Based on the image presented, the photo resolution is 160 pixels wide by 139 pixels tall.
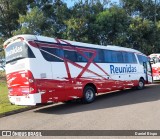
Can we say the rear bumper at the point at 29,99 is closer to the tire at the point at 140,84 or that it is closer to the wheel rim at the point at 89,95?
Answer: the wheel rim at the point at 89,95

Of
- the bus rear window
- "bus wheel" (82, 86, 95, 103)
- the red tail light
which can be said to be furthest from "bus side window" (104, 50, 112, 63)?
the red tail light

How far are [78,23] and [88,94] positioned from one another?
1269 centimetres

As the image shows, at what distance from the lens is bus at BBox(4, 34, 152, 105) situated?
37.1ft

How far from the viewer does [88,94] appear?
13.8m

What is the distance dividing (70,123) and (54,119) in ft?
3.75

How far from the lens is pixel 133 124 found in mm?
8188

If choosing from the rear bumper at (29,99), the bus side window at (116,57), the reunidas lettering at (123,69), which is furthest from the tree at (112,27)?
the rear bumper at (29,99)

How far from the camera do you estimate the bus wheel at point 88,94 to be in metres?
13.5

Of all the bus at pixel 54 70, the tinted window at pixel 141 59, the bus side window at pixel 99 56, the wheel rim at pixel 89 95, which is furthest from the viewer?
the tinted window at pixel 141 59

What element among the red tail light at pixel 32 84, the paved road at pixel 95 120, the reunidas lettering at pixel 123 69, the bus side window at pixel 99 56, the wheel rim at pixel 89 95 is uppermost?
the bus side window at pixel 99 56

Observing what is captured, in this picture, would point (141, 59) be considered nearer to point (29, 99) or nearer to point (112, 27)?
point (112, 27)

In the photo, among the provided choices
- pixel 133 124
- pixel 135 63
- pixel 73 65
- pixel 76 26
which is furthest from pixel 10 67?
pixel 76 26

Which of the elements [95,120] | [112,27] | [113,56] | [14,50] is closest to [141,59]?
[113,56]

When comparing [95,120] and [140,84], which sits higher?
[140,84]
